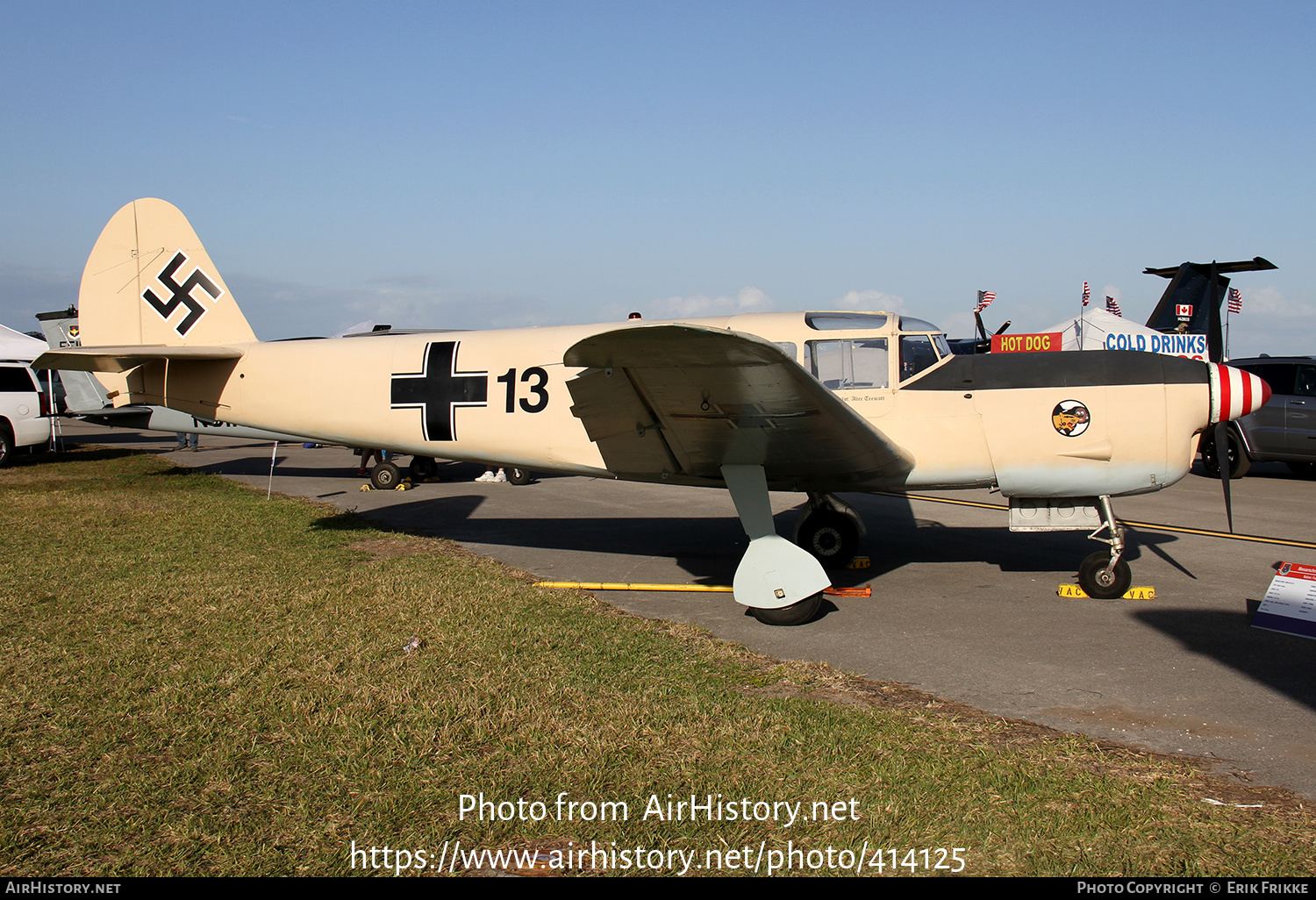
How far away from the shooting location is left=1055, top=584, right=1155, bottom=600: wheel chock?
692 centimetres

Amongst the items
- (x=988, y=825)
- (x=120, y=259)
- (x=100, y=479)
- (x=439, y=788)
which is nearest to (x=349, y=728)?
(x=439, y=788)

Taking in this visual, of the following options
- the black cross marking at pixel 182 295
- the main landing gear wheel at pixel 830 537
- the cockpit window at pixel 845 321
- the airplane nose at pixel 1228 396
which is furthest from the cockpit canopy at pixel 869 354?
the black cross marking at pixel 182 295

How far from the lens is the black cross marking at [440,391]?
7855 millimetres

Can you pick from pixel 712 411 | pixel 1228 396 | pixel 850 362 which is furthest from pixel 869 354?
pixel 1228 396

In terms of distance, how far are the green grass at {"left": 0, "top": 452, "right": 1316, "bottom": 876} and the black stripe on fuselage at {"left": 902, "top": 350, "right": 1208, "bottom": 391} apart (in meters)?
3.21

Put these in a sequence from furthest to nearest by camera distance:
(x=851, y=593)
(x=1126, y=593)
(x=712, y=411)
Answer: (x=851, y=593) < (x=1126, y=593) < (x=712, y=411)

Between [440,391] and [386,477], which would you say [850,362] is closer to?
[440,391]

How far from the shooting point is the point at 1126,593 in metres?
6.96

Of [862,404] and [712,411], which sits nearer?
[712,411]

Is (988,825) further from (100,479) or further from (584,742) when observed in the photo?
(100,479)

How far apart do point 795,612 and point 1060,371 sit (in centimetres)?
316

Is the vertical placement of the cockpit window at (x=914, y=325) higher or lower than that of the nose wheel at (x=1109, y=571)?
higher

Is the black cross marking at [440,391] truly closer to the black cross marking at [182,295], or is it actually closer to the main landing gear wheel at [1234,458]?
the black cross marking at [182,295]

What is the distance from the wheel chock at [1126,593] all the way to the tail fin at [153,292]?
341 inches
